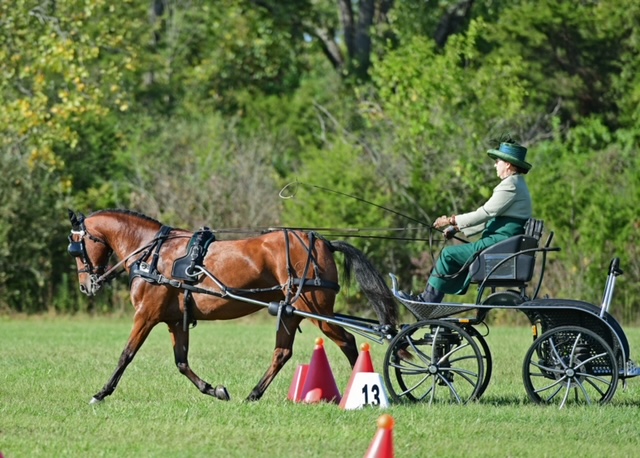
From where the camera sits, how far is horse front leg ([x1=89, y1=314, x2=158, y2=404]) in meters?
10.4

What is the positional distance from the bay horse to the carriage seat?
1033mm

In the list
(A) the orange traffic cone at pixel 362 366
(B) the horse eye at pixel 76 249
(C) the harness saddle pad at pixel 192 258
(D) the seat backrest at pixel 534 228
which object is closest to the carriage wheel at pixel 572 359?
(D) the seat backrest at pixel 534 228

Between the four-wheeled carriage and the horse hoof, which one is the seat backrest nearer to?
the four-wheeled carriage

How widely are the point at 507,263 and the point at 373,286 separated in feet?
4.41

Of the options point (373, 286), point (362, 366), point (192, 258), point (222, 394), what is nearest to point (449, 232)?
point (373, 286)

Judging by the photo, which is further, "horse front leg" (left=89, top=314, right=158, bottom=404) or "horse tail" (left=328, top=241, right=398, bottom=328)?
"horse tail" (left=328, top=241, right=398, bottom=328)

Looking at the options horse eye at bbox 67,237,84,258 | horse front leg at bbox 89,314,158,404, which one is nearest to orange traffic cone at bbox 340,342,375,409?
horse front leg at bbox 89,314,158,404

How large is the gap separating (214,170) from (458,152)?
515 cm

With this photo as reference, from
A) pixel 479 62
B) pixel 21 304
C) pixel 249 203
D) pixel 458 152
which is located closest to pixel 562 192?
pixel 458 152

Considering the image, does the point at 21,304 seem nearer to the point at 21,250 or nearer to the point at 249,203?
the point at 21,250

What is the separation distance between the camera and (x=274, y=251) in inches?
422

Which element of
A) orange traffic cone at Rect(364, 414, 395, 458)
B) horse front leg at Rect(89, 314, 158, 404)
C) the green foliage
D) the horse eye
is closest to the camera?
orange traffic cone at Rect(364, 414, 395, 458)

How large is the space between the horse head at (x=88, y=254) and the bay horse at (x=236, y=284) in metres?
0.02

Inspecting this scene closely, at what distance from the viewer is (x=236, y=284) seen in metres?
10.7
